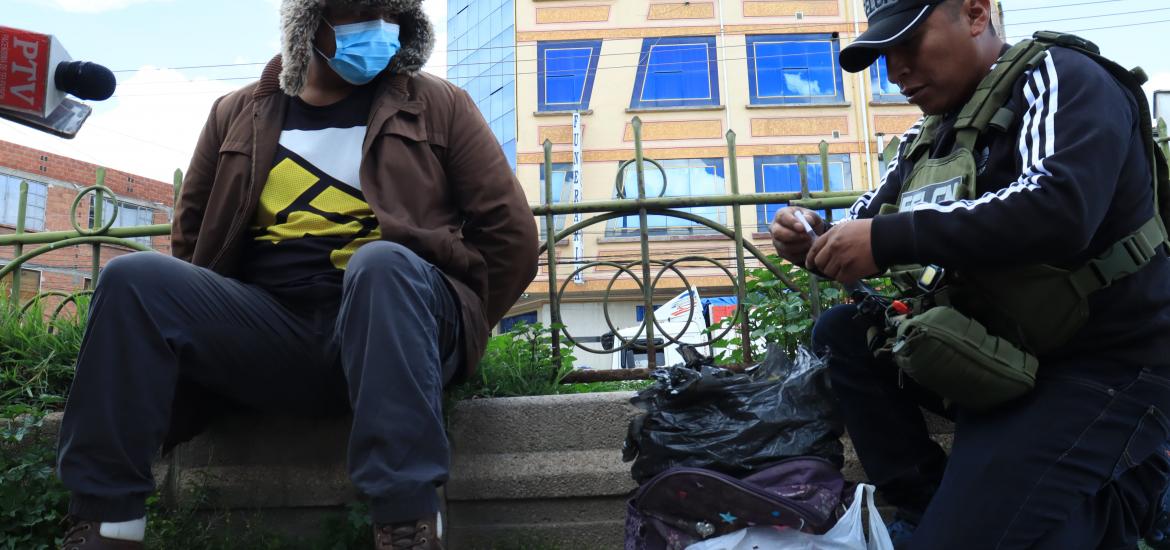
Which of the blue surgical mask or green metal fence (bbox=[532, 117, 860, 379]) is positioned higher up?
the blue surgical mask

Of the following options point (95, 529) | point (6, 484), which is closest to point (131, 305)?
point (95, 529)

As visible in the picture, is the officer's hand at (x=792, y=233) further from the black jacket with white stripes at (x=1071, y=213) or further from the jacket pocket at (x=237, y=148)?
the jacket pocket at (x=237, y=148)

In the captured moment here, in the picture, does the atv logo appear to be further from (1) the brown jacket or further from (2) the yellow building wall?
(2) the yellow building wall

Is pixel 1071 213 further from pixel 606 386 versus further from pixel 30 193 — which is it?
pixel 30 193

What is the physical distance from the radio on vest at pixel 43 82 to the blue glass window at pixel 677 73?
20922 mm

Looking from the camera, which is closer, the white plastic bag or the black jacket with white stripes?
the black jacket with white stripes

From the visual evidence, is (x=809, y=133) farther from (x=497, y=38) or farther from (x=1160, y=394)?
(x=1160, y=394)

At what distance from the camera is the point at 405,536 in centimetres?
178

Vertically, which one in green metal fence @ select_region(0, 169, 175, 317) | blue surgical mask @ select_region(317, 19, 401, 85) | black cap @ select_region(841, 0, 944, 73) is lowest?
green metal fence @ select_region(0, 169, 175, 317)

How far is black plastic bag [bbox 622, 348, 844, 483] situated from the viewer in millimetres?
2215

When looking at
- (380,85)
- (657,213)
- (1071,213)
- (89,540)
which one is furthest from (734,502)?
(380,85)

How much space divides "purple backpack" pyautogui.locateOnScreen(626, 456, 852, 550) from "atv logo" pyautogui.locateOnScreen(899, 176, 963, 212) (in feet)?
2.28

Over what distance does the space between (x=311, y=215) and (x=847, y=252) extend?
157cm

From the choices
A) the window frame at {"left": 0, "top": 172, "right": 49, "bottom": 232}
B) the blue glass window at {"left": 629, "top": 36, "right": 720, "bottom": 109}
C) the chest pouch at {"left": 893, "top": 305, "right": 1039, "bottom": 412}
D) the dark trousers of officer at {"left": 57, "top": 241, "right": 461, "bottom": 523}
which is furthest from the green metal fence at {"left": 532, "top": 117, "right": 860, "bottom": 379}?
the window frame at {"left": 0, "top": 172, "right": 49, "bottom": 232}
